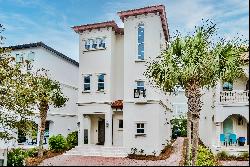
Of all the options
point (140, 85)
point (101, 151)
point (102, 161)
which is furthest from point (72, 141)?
point (140, 85)

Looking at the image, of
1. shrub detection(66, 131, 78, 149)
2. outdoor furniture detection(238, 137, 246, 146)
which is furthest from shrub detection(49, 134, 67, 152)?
outdoor furniture detection(238, 137, 246, 146)

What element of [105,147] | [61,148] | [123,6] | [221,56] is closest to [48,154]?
[61,148]

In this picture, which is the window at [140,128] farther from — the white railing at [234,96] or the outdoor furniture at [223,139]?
the white railing at [234,96]

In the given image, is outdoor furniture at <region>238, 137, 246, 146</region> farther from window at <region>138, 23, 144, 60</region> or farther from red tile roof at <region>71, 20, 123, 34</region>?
red tile roof at <region>71, 20, 123, 34</region>

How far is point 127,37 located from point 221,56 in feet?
41.8

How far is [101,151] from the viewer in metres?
30.4

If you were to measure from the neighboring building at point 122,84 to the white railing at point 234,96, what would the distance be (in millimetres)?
5188

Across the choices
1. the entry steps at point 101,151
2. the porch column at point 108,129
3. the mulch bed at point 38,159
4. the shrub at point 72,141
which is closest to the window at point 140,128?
the entry steps at point 101,151

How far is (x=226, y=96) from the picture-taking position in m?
28.1

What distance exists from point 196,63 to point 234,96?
9815mm

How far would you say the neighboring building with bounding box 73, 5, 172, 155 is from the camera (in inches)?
1182

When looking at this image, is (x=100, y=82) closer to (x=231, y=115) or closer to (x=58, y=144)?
(x=58, y=144)

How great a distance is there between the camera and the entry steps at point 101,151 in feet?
97.9

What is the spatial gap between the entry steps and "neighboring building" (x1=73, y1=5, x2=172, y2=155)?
650 mm
